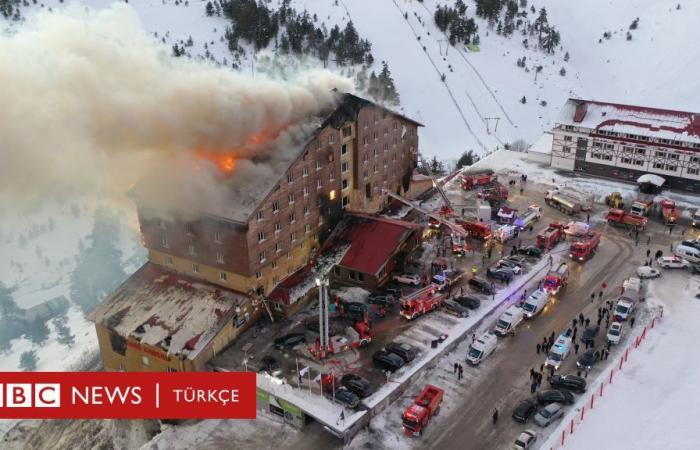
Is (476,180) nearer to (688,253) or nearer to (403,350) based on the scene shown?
(688,253)

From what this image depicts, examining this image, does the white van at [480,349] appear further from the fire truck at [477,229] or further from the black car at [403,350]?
the fire truck at [477,229]

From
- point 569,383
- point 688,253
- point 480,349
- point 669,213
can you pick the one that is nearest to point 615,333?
point 569,383

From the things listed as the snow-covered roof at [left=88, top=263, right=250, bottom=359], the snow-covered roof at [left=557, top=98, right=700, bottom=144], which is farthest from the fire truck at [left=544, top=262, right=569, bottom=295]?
the snow-covered roof at [left=557, top=98, right=700, bottom=144]

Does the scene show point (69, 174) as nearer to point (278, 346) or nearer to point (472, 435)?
point (278, 346)

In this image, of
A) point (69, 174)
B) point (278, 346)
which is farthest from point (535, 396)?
point (69, 174)

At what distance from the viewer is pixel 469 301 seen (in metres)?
48.8

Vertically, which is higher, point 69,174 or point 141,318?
point 69,174

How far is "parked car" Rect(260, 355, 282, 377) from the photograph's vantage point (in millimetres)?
41794

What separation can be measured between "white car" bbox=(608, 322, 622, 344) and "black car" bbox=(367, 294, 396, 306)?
1605 cm

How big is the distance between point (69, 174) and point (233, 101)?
13456 mm

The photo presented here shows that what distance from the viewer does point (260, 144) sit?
165 feet

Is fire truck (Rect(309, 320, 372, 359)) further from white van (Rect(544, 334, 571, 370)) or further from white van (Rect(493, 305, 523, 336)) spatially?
white van (Rect(544, 334, 571, 370))

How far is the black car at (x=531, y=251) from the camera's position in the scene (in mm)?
57000

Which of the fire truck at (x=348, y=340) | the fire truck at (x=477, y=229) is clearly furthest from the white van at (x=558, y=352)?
the fire truck at (x=477, y=229)
